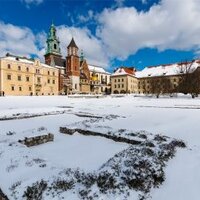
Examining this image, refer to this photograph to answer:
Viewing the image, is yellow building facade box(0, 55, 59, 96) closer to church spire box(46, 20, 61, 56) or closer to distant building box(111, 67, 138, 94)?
church spire box(46, 20, 61, 56)

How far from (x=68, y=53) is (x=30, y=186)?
96.1m

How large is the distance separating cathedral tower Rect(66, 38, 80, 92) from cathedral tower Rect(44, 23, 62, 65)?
7.48 meters

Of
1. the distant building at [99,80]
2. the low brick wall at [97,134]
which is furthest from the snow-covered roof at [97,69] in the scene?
the low brick wall at [97,134]

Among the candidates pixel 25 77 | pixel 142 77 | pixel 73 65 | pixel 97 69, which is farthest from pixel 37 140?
pixel 97 69

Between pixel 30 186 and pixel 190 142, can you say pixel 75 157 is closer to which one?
pixel 30 186

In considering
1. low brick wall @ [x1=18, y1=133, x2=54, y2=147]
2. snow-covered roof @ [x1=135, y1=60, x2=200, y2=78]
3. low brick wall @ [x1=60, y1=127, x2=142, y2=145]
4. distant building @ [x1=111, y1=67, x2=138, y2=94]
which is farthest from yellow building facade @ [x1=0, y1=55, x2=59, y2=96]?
low brick wall @ [x1=18, y1=133, x2=54, y2=147]

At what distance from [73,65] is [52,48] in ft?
50.1

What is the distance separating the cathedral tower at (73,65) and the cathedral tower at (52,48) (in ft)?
24.5

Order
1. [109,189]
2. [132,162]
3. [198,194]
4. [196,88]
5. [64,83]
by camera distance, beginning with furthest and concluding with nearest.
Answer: [64,83] → [196,88] → [132,162] → [198,194] → [109,189]

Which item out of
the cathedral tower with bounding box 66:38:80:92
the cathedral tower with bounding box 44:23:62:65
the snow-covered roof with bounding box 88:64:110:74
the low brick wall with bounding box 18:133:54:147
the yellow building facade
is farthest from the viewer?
the snow-covered roof with bounding box 88:64:110:74

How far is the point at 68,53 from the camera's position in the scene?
96.1 meters

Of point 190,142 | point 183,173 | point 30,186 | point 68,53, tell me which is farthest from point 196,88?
point 68,53

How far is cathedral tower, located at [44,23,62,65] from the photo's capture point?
9706cm

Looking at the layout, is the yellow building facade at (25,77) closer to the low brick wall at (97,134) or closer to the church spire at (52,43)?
the church spire at (52,43)
